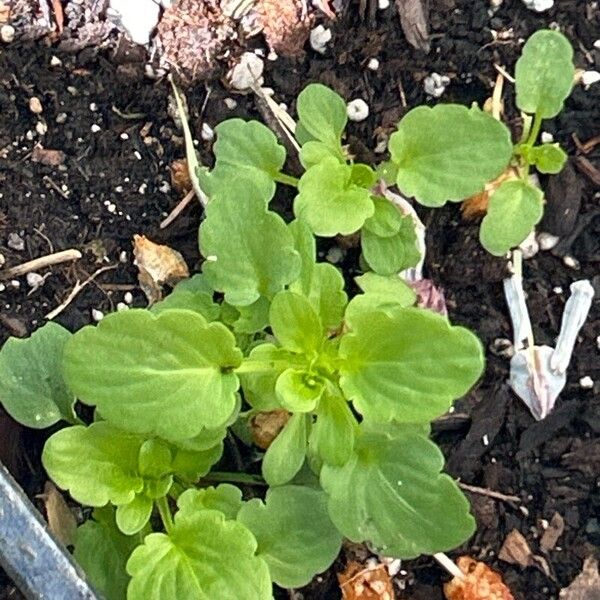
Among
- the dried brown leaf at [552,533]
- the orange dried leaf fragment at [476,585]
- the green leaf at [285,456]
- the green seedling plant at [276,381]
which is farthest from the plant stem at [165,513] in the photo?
the dried brown leaf at [552,533]

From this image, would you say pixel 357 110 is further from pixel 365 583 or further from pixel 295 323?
pixel 365 583

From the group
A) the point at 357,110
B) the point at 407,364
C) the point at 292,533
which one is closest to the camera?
the point at 407,364

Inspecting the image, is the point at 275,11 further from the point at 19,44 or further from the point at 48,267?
the point at 48,267

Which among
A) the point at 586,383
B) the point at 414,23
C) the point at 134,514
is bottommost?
the point at 586,383

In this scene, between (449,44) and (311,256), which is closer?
(311,256)

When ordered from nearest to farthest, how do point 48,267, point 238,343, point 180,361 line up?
point 180,361 < point 238,343 < point 48,267

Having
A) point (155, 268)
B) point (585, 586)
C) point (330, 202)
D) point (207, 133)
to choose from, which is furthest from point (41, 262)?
point (585, 586)

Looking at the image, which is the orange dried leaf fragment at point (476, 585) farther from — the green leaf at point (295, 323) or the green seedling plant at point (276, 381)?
the green leaf at point (295, 323)

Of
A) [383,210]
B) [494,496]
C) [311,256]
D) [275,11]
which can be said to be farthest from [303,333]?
[275,11]
